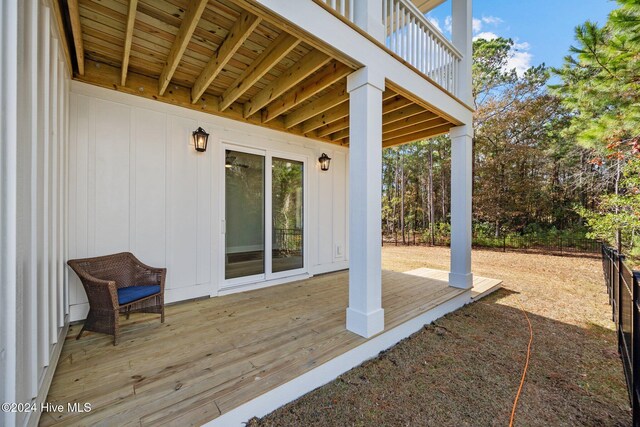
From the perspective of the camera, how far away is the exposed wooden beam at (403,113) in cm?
380

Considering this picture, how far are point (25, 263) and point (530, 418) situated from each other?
3.34m

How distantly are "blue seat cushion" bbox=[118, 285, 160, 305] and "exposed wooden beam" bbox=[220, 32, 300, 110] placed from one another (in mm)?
2431

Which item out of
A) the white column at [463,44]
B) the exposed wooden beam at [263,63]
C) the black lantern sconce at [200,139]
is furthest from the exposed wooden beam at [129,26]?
the white column at [463,44]

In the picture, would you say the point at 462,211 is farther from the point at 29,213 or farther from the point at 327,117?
the point at 29,213

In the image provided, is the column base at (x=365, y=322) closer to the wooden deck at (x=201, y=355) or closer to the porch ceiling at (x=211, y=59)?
the wooden deck at (x=201, y=355)

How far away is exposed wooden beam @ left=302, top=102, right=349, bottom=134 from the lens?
3822 mm

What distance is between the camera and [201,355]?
2.21m

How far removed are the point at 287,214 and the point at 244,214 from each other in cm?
79

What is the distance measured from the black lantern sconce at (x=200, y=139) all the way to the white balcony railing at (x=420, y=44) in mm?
2215

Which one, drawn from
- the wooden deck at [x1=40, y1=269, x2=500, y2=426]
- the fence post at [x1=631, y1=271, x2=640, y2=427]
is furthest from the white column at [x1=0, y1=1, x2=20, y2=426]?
the fence post at [x1=631, y1=271, x2=640, y2=427]

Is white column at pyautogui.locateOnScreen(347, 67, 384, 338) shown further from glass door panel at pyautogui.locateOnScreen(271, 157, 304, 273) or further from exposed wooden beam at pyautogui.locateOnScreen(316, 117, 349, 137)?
glass door panel at pyautogui.locateOnScreen(271, 157, 304, 273)

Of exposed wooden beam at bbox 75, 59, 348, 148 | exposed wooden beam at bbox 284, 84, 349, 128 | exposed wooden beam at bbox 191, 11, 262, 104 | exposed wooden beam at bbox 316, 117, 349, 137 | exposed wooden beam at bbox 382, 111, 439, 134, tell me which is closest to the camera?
exposed wooden beam at bbox 191, 11, 262, 104

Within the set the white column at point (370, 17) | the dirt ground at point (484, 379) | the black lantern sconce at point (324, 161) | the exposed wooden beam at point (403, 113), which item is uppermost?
the white column at point (370, 17)

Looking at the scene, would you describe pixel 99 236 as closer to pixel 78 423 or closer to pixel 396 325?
pixel 78 423
